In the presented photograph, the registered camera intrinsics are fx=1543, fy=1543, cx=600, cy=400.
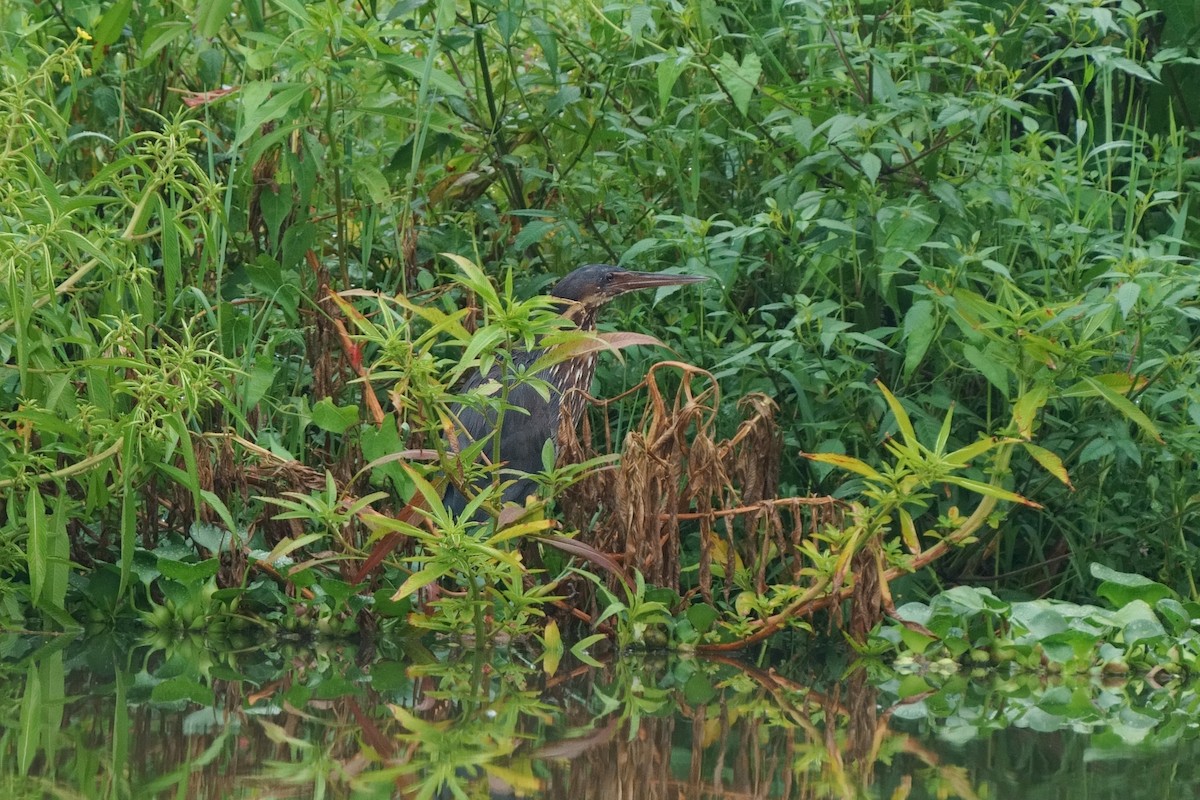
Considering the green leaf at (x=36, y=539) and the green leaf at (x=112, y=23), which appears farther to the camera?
the green leaf at (x=112, y=23)

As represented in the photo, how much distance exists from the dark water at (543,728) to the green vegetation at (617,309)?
275mm

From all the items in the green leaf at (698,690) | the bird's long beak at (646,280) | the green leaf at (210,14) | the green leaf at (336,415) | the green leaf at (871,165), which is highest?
the green leaf at (210,14)

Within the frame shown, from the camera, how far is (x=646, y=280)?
450 cm

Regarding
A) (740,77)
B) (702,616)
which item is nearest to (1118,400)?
(702,616)

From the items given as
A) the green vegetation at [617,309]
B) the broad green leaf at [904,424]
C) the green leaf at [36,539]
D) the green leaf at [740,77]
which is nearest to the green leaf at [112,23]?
the green vegetation at [617,309]

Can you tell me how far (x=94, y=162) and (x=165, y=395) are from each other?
1788mm

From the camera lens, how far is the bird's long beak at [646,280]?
14.4 ft

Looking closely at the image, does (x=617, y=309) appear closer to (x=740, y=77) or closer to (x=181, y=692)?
(x=740, y=77)

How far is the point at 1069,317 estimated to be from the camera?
362 cm

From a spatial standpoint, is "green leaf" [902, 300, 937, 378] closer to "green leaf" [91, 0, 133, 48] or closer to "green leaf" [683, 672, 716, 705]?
"green leaf" [683, 672, 716, 705]

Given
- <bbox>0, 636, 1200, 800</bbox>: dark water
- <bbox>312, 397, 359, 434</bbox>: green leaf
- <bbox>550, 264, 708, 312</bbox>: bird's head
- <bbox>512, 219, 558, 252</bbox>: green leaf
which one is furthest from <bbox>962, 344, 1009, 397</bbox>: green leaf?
<bbox>312, 397, 359, 434</bbox>: green leaf

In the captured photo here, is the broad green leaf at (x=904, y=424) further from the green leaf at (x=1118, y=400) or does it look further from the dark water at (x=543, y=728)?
the dark water at (x=543, y=728)

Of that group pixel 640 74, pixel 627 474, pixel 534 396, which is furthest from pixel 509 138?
pixel 627 474

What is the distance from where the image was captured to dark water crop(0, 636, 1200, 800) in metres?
2.43
